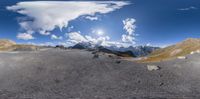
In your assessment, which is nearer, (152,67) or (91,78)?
(91,78)

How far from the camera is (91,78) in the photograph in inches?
1581

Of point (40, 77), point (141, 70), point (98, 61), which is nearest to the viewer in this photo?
point (40, 77)

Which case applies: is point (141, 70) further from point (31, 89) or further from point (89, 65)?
point (31, 89)

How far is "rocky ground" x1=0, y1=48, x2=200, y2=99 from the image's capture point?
3406cm

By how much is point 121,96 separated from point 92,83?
21.6ft

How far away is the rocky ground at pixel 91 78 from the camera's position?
3406 cm

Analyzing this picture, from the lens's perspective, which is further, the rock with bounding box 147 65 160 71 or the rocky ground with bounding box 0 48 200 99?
the rock with bounding box 147 65 160 71

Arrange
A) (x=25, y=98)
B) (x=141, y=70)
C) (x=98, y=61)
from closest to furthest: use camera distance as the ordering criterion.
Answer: (x=25, y=98) → (x=141, y=70) → (x=98, y=61)

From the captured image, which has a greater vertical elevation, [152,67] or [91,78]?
[152,67]

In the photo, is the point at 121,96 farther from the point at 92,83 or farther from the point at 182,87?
the point at 182,87

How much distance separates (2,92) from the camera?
114 feet

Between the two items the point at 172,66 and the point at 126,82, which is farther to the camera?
the point at 172,66

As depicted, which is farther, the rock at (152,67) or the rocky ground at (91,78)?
the rock at (152,67)

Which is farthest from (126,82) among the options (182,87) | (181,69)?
(181,69)
